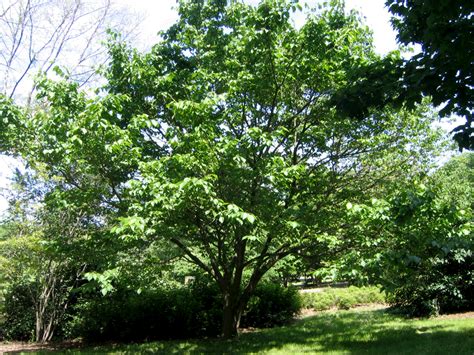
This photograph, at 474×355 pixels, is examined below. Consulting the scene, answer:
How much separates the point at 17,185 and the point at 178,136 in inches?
244

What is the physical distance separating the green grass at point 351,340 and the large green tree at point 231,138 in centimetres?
104

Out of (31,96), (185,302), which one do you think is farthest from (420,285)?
(31,96)

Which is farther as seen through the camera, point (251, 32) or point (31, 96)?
point (31, 96)

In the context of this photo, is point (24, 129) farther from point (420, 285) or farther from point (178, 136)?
point (420, 285)

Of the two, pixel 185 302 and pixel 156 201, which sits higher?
pixel 156 201

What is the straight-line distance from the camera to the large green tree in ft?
19.0

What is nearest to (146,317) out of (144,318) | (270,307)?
(144,318)

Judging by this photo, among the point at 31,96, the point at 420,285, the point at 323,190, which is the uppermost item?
the point at 31,96

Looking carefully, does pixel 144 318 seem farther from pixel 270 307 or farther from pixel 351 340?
pixel 351 340

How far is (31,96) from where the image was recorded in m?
13.2

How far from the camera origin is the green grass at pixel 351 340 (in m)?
6.62

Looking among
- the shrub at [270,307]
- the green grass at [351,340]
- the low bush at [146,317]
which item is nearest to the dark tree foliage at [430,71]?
the green grass at [351,340]

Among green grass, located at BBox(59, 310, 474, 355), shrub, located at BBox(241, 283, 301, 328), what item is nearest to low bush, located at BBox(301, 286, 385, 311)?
shrub, located at BBox(241, 283, 301, 328)

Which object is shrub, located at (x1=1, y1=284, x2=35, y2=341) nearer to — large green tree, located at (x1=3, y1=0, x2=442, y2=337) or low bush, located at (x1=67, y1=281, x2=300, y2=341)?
low bush, located at (x1=67, y1=281, x2=300, y2=341)
